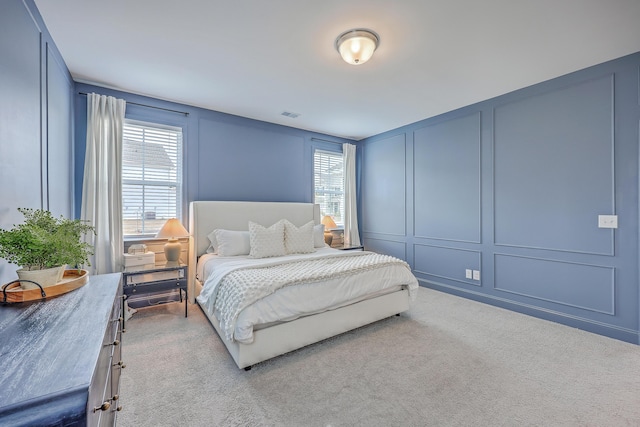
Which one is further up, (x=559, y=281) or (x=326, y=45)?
(x=326, y=45)

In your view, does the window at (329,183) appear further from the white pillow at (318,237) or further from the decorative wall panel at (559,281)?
the decorative wall panel at (559,281)

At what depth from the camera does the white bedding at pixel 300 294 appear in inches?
81.4

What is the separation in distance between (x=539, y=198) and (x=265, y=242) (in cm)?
328

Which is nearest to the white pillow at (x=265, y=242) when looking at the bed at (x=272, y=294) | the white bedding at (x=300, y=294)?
the bed at (x=272, y=294)

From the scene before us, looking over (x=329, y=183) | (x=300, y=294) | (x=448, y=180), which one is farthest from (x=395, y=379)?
(x=329, y=183)

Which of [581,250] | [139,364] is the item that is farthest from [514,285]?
[139,364]

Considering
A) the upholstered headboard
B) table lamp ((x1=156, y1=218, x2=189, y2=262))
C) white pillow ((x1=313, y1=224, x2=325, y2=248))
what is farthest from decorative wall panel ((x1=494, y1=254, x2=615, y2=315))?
table lamp ((x1=156, y1=218, x2=189, y2=262))

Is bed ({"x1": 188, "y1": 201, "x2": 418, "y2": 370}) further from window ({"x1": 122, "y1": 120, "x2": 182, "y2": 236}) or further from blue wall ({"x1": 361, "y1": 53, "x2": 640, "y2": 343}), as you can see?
blue wall ({"x1": 361, "y1": 53, "x2": 640, "y2": 343})

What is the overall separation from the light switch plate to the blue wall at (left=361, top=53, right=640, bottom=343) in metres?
0.04

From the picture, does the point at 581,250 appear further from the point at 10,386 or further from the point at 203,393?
the point at 10,386

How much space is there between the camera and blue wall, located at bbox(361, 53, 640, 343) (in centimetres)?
267

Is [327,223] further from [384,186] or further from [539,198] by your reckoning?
[539,198]

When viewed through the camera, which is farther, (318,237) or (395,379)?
(318,237)

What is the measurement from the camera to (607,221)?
8.96 ft
